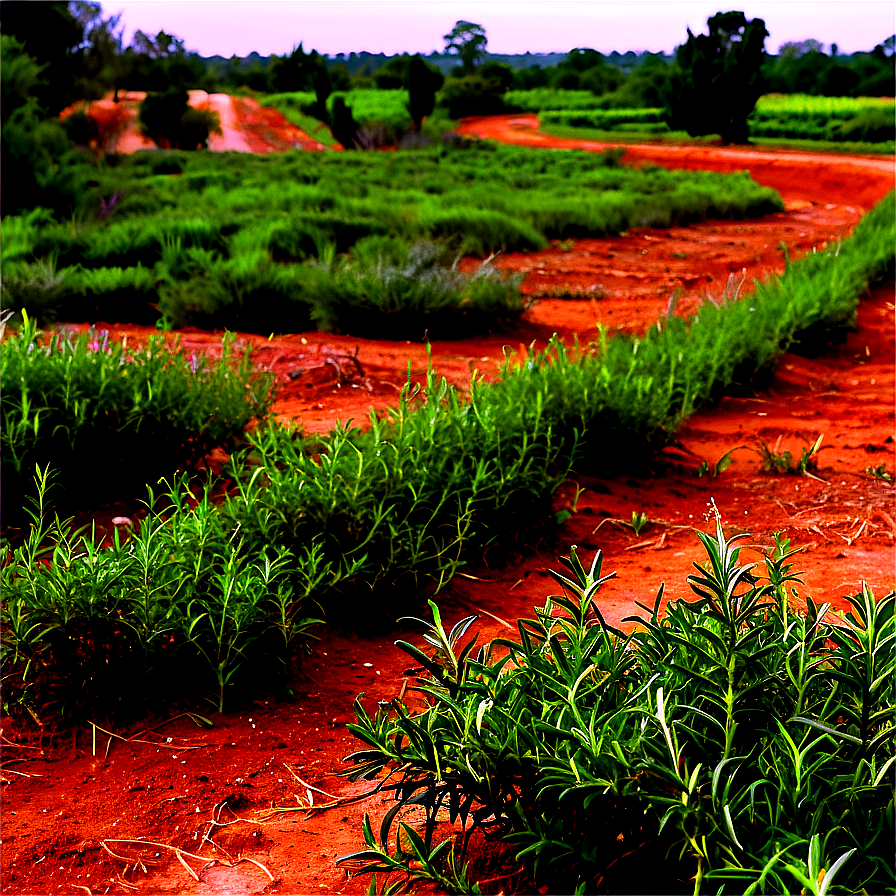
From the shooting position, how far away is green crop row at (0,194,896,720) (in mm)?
2178

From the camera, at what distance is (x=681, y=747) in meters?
1.22

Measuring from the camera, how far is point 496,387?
3617mm

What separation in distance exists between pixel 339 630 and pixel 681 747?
148 centimetres

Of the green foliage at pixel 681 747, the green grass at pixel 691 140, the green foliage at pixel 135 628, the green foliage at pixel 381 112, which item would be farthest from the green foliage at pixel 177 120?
the green foliage at pixel 681 747

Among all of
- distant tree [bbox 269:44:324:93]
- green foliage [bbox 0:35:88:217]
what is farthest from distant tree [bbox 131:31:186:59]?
green foliage [bbox 0:35:88:217]

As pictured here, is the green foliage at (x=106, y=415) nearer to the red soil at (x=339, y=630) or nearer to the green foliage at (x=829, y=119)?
the red soil at (x=339, y=630)

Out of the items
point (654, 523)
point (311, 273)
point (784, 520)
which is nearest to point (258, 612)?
point (654, 523)

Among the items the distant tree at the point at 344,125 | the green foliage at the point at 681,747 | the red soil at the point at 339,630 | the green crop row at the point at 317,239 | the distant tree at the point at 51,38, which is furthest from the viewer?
the distant tree at the point at 344,125

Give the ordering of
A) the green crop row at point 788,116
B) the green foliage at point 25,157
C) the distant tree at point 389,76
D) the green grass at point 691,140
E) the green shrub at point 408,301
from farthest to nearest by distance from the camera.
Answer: the distant tree at point 389,76 → the green crop row at point 788,116 → the green grass at point 691,140 → the green foliage at point 25,157 → the green shrub at point 408,301

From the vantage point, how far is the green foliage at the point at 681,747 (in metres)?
1.20

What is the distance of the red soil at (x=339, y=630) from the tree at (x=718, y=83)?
15083 mm

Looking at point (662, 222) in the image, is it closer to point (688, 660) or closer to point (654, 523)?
point (654, 523)

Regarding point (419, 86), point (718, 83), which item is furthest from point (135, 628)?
point (419, 86)

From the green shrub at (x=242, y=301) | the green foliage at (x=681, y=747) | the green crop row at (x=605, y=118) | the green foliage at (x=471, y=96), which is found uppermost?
the green foliage at (x=471, y=96)
